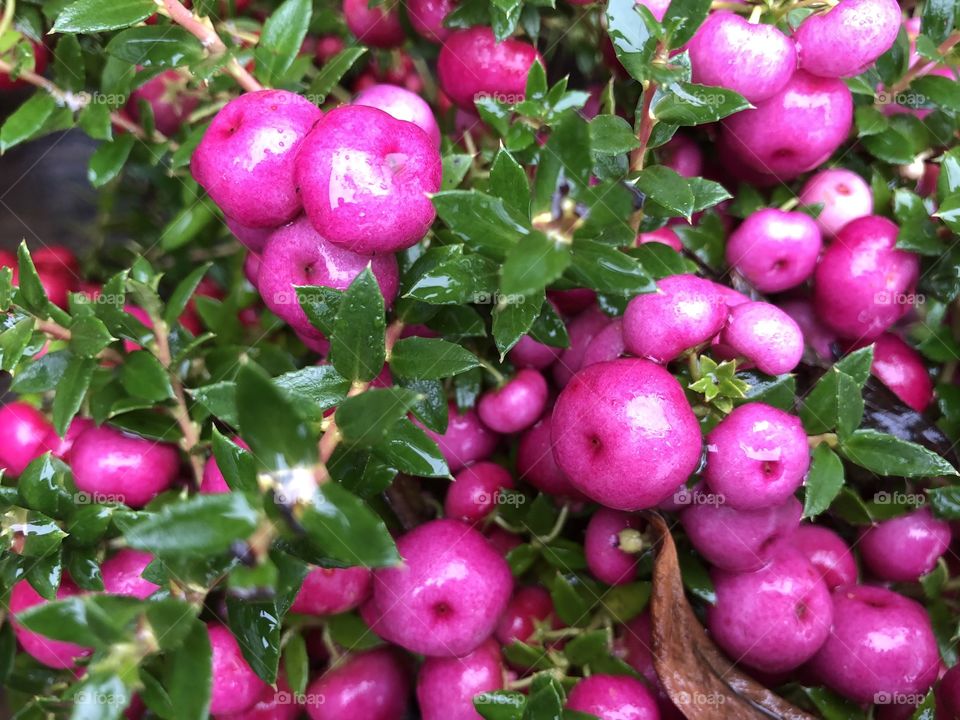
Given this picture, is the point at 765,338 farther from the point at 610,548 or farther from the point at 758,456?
the point at 610,548

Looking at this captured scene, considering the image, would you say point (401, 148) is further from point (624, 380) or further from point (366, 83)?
point (366, 83)

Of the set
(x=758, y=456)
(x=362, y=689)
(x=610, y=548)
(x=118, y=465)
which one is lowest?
(x=362, y=689)

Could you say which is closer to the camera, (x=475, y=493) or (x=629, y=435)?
(x=629, y=435)

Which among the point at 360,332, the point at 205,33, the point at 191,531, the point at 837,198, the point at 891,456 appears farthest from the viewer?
the point at 837,198

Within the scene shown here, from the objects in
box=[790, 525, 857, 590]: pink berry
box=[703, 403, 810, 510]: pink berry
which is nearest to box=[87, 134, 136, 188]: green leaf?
box=[703, 403, 810, 510]: pink berry

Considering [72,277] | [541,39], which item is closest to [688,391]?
[541,39]

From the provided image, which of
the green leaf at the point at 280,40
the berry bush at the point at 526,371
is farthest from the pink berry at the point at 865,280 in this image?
the green leaf at the point at 280,40

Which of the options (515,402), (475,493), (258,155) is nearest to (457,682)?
(475,493)
